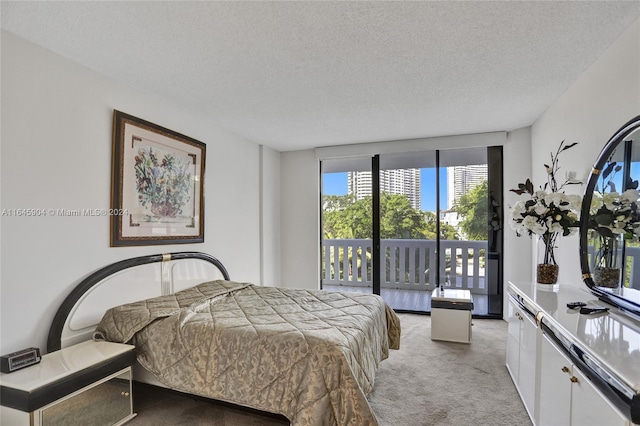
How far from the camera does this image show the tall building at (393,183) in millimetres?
4949

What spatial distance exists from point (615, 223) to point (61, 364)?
3.40 meters

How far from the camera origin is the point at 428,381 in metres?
2.73

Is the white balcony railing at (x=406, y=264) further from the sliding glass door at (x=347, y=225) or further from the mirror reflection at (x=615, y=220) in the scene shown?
the mirror reflection at (x=615, y=220)

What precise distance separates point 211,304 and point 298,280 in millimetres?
2702

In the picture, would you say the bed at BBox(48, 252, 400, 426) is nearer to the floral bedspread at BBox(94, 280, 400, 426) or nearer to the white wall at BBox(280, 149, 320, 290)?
the floral bedspread at BBox(94, 280, 400, 426)

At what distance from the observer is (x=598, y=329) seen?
151 cm

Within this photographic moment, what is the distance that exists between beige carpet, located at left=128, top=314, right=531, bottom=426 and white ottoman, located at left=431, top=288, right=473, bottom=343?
25cm

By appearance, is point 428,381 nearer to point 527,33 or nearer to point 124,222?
point 527,33

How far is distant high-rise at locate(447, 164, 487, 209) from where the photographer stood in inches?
183

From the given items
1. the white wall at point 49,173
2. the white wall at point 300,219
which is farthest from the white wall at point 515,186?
the white wall at point 49,173

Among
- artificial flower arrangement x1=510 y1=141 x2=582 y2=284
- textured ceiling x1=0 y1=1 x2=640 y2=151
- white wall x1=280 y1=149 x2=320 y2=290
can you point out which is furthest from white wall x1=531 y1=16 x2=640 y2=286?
white wall x1=280 y1=149 x2=320 y2=290

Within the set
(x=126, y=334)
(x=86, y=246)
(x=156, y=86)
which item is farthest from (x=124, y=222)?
(x=156, y=86)

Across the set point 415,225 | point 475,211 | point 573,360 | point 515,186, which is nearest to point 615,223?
point 573,360

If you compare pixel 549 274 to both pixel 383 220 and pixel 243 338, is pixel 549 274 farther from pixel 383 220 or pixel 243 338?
pixel 383 220
